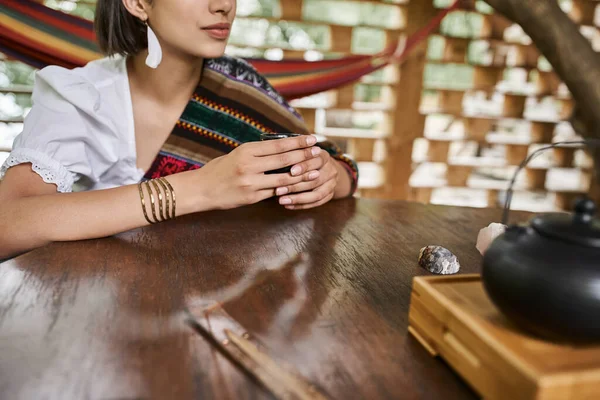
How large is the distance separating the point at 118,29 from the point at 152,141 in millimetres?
297

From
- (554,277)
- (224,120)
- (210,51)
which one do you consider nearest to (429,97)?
(224,120)

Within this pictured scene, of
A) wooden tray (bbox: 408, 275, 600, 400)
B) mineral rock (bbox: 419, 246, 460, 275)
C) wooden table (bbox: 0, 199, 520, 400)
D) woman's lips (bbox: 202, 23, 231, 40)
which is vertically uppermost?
woman's lips (bbox: 202, 23, 231, 40)

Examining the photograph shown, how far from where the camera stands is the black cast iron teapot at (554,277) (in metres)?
0.48

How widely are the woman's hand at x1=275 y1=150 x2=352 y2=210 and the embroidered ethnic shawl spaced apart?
0.55 feet

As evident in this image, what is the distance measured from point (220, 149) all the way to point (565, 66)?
127 centimetres

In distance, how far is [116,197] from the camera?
3.20ft

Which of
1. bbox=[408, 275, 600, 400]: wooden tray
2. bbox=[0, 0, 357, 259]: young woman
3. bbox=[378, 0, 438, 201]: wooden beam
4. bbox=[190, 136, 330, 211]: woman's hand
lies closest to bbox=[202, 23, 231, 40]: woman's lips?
bbox=[0, 0, 357, 259]: young woman

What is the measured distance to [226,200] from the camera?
1049 mm

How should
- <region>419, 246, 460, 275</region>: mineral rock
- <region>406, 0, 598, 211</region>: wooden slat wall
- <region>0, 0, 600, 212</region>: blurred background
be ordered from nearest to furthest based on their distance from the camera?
1. <region>419, 246, 460, 275</region>: mineral rock
2. <region>0, 0, 600, 212</region>: blurred background
3. <region>406, 0, 598, 211</region>: wooden slat wall

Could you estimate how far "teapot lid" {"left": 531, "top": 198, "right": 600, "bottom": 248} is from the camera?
49 cm

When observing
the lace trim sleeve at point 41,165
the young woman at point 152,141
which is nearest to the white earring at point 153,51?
the young woman at point 152,141

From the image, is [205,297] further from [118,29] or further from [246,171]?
[118,29]

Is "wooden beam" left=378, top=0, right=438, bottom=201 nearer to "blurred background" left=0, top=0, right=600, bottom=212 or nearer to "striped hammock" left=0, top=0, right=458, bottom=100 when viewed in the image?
"blurred background" left=0, top=0, right=600, bottom=212

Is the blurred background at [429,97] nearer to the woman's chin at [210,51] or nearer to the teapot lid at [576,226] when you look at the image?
the woman's chin at [210,51]
